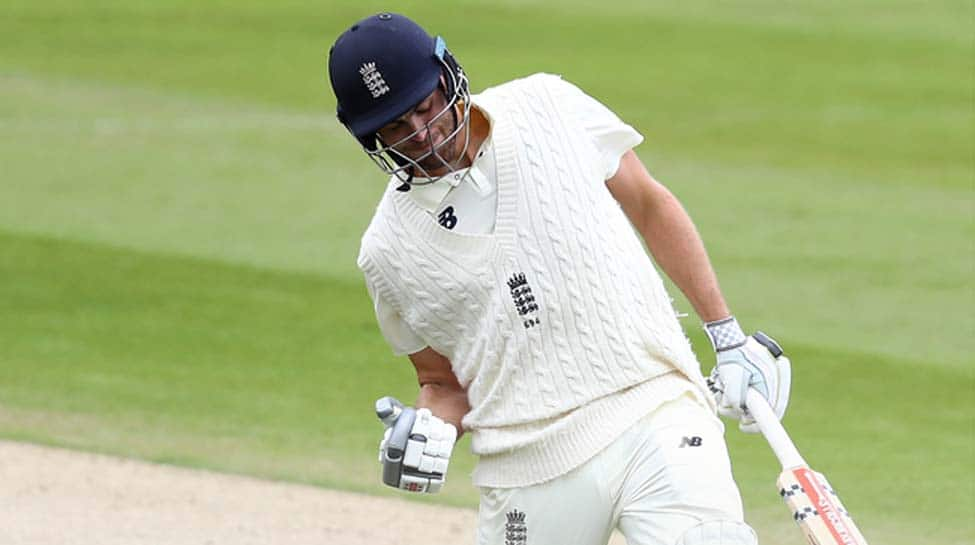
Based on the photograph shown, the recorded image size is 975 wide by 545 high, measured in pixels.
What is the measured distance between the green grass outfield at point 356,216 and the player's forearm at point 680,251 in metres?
2.66

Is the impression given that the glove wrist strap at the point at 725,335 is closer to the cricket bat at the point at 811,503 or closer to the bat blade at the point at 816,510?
the cricket bat at the point at 811,503

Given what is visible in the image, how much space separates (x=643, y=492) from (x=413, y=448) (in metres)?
0.55

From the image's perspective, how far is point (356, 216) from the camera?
42.6 feet

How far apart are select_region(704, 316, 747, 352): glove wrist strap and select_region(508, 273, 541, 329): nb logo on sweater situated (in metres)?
0.59

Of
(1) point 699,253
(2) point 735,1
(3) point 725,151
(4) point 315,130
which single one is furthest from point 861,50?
(1) point 699,253

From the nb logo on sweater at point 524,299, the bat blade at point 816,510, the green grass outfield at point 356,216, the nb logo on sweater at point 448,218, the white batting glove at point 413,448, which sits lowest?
the green grass outfield at point 356,216

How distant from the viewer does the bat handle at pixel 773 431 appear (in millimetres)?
4742

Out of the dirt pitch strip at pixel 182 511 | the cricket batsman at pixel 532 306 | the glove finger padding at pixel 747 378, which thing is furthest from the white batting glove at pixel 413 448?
A: the dirt pitch strip at pixel 182 511

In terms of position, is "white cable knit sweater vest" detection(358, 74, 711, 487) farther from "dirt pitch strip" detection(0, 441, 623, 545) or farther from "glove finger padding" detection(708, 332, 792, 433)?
"dirt pitch strip" detection(0, 441, 623, 545)

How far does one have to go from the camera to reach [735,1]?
2248 centimetres

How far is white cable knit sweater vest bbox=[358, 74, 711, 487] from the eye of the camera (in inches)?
185

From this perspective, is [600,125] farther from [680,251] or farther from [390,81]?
[390,81]

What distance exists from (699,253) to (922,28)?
16167 millimetres

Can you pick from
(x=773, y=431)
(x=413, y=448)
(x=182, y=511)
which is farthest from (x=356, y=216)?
(x=413, y=448)
